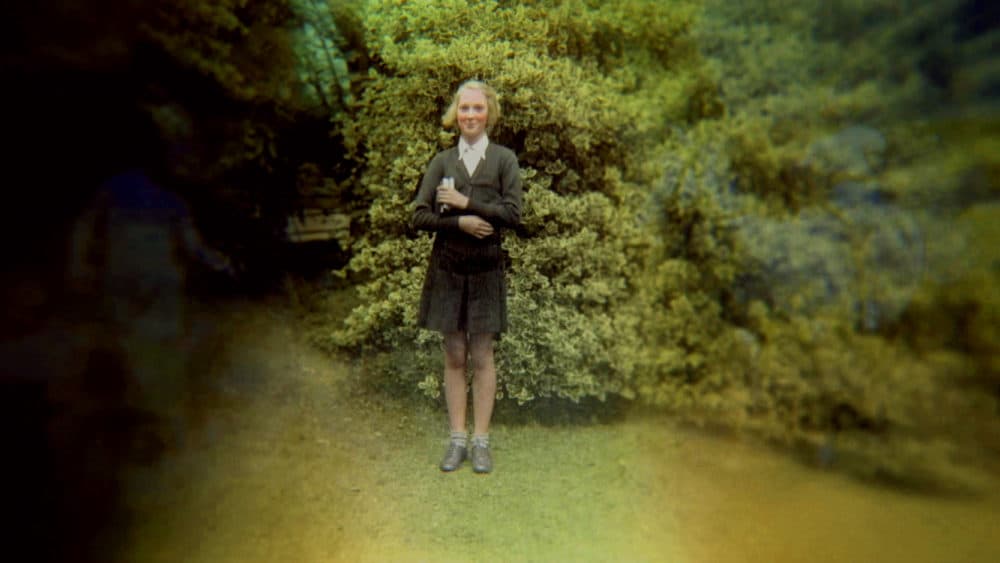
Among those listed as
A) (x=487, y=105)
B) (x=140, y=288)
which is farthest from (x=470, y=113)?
(x=140, y=288)

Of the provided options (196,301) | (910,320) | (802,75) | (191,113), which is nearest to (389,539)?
(196,301)

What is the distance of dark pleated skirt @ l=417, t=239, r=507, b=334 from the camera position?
2404mm

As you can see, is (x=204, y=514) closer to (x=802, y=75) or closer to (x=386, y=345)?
(x=386, y=345)

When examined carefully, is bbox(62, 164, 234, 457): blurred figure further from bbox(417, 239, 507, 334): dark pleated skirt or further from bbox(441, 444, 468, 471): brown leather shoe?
bbox(441, 444, 468, 471): brown leather shoe

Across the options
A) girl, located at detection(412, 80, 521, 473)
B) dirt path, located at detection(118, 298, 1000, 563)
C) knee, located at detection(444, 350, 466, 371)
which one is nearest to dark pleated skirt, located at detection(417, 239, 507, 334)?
girl, located at detection(412, 80, 521, 473)

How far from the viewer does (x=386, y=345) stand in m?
2.59

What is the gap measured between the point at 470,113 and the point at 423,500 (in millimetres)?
1372

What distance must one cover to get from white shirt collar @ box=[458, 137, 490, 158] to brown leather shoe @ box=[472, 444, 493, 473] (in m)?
1.04

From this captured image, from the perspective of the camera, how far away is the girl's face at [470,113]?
2.40m

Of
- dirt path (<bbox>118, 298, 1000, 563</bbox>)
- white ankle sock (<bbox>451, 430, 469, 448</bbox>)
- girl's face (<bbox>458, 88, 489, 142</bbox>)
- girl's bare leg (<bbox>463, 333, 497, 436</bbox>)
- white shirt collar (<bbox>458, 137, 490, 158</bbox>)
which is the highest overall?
girl's face (<bbox>458, 88, 489, 142</bbox>)


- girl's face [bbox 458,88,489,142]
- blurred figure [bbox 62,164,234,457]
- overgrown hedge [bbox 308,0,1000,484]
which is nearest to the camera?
blurred figure [bbox 62,164,234,457]

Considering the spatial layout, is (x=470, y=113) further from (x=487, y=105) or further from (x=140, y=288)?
(x=140, y=288)

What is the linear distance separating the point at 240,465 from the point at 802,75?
2.47 metres

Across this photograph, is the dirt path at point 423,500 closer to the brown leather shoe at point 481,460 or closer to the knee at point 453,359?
the brown leather shoe at point 481,460
